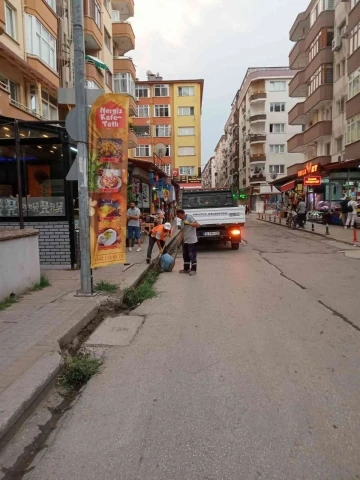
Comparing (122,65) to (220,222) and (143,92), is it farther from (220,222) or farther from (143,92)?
(143,92)

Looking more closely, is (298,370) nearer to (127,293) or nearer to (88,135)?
(127,293)

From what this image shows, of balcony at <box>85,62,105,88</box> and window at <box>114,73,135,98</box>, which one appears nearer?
balcony at <box>85,62,105,88</box>

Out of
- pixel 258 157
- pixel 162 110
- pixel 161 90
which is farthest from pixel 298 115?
pixel 258 157

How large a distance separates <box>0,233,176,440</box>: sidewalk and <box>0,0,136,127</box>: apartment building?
857 centimetres

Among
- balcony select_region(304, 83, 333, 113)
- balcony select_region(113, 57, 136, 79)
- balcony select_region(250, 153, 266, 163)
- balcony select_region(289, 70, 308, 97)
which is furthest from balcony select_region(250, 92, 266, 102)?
balcony select_region(113, 57, 136, 79)

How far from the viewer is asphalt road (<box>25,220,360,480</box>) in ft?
8.94

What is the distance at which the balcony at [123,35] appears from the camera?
3009 centimetres

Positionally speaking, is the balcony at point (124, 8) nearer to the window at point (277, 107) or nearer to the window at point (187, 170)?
the window at point (187, 170)

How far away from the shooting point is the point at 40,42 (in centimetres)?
1761

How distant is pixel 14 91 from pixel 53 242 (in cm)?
967

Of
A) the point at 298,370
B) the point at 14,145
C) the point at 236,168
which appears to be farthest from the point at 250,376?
the point at 236,168

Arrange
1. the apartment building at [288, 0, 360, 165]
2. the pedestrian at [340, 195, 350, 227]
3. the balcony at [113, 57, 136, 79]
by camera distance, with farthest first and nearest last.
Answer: the balcony at [113, 57, 136, 79] → the apartment building at [288, 0, 360, 165] → the pedestrian at [340, 195, 350, 227]

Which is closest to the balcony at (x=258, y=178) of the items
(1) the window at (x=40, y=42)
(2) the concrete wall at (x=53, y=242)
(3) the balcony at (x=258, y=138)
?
(3) the balcony at (x=258, y=138)

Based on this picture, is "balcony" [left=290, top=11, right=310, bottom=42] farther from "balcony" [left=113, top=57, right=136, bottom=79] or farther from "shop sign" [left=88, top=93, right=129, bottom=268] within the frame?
"shop sign" [left=88, top=93, right=129, bottom=268]
